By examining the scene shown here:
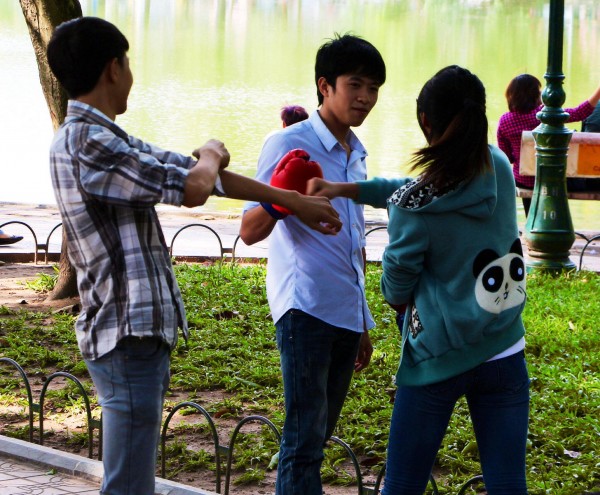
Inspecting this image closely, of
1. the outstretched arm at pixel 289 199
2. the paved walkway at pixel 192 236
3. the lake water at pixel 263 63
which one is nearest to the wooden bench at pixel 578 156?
the paved walkway at pixel 192 236

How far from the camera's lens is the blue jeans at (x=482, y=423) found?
315 centimetres

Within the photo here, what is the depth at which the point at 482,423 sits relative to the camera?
3.19 m

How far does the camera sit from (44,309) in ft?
26.7

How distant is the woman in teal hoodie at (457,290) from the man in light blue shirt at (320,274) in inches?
16.8

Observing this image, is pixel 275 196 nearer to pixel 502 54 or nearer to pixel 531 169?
pixel 531 169

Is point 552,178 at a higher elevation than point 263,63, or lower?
lower

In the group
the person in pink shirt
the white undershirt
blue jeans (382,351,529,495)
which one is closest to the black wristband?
blue jeans (382,351,529,495)

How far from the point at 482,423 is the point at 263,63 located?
3321 centimetres

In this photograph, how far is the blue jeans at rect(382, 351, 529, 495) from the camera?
3148 millimetres

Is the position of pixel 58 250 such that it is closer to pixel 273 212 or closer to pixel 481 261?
pixel 273 212

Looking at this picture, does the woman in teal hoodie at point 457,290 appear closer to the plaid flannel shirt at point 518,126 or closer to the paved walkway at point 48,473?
the paved walkway at point 48,473

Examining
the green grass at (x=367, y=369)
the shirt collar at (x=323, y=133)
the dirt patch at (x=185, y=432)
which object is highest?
the shirt collar at (x=323, y=133)

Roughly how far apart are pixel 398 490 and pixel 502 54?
36646mm

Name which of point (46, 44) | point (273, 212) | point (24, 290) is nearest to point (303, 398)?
point (273, 212)
